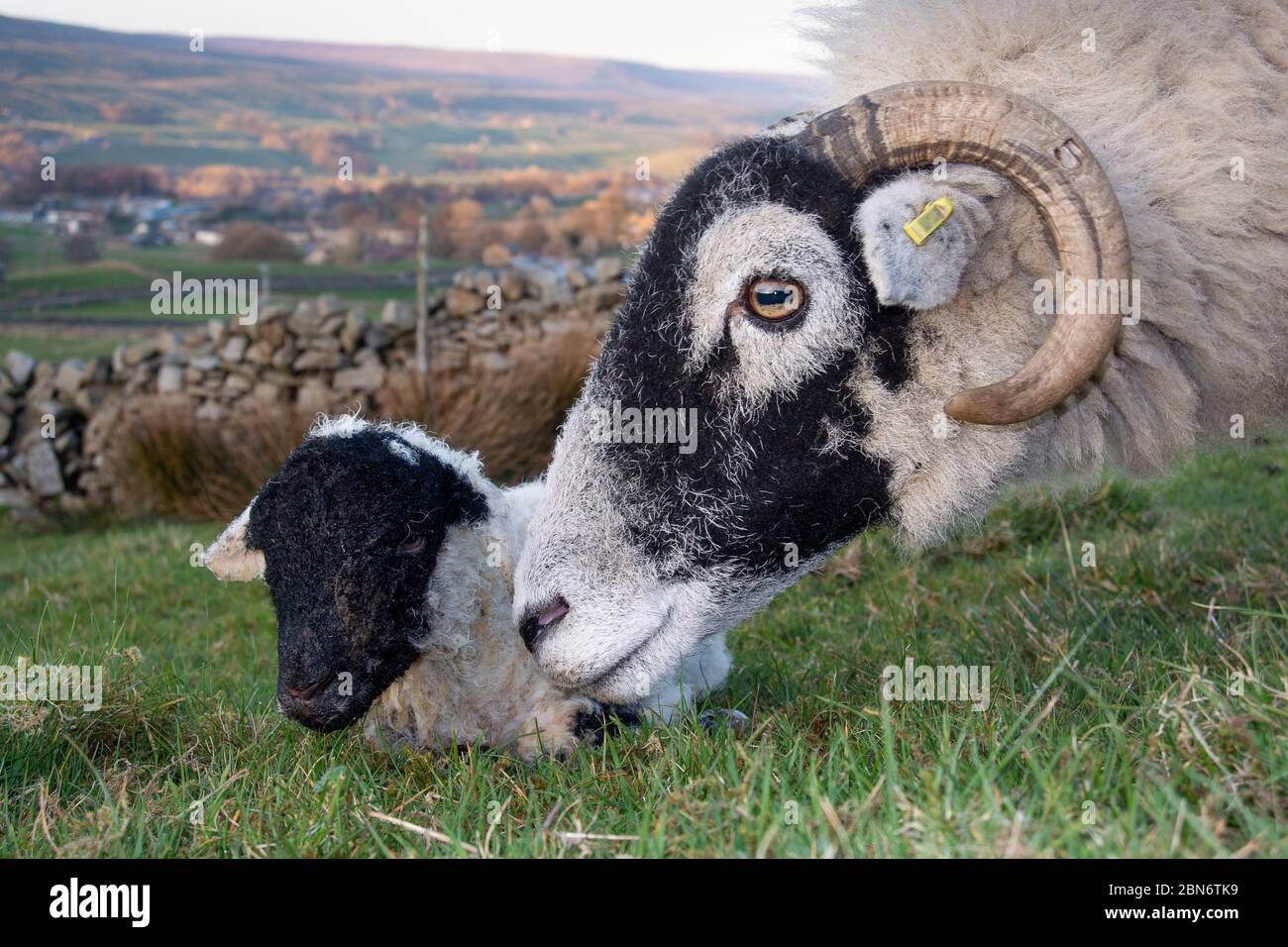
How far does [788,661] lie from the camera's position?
520 cm

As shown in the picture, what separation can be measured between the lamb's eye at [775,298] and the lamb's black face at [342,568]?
3.88 ft

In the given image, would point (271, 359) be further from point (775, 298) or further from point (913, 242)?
point (913, 242)

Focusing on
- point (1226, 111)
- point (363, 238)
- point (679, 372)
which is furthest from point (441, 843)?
point (363, 238)

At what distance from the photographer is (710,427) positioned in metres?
3.56

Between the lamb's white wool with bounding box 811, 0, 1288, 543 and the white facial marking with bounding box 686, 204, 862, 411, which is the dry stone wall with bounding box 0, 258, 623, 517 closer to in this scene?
the lamb's white wool with bounding box 811, 0, 1288, 543

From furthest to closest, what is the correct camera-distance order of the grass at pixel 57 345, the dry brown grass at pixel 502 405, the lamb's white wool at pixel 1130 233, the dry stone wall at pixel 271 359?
the grass at pixel 57 345, the dry stone wall at pixel 271 359, the dry brown grass at pixel 502 405, the lamb's white wool at pixel 1130 233

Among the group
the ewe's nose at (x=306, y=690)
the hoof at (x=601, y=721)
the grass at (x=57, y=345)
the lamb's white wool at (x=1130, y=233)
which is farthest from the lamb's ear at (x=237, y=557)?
the grass at (x=57, y=345)

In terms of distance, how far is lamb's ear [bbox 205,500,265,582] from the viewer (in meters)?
3.63

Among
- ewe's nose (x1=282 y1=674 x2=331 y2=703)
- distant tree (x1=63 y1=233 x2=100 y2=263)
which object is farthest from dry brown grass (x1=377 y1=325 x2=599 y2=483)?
distant tree (x1=63 y1=233 x2=100 y2=263)

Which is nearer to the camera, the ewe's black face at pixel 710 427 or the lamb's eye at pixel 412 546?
the ewe's black face at pixel 710 427

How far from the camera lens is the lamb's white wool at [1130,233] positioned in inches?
140

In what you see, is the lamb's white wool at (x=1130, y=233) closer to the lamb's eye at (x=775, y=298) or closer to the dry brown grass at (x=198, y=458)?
the lamb's eye at (x=775, y=298)

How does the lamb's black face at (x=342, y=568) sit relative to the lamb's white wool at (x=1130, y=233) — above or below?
below
